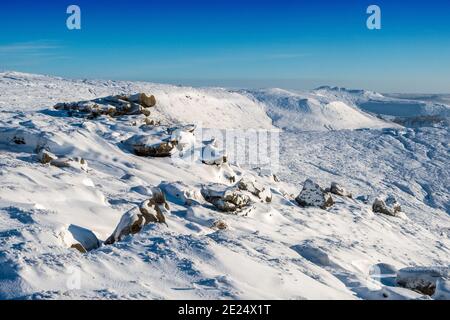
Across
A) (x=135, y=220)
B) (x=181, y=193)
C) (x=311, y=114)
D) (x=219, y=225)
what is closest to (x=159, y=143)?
(x=181, y=193)

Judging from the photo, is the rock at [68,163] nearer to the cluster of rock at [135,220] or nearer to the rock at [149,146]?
the rock at [149,146]

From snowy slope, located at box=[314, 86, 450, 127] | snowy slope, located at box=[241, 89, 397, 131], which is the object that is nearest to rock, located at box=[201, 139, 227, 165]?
snowy slope, located at box=[241, 89, 397, 131]

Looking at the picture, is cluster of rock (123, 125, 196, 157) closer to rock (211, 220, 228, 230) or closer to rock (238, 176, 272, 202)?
rock (238, 176, 272, 202)

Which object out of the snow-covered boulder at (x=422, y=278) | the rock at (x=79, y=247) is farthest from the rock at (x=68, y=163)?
the snow-covered boulder at (x=422, y=278)

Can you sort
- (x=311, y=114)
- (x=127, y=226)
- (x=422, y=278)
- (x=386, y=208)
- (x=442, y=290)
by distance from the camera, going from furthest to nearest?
1. (x=311, y=114)
2. (x=386, y=208)
3. (x=422, y=278)
4. (x=127, y=226)
5. (x=442, y=290)

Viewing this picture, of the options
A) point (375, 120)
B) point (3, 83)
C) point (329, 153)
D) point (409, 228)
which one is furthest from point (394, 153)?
point (3, 83)

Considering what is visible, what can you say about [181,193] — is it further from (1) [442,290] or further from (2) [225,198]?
(1) [442,290]

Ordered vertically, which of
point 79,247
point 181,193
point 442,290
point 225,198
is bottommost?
point 442,290
